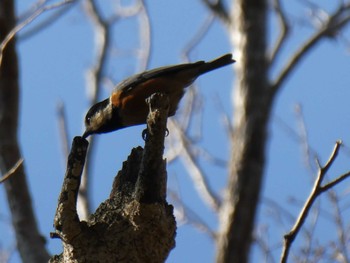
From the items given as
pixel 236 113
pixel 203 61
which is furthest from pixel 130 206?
pixel 236 113

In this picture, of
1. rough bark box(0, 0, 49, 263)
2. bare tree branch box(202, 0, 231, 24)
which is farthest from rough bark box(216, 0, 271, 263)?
rough bark box(0, 0, 49, 263)

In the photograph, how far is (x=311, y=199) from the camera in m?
2.35

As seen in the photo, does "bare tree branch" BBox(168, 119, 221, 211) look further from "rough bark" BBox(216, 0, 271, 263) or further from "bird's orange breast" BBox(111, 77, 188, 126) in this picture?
"bird's orange breast" BBox(111, 77, 188, 126)

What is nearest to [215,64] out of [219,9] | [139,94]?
[139,94]

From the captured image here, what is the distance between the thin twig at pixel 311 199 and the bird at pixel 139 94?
1669mm

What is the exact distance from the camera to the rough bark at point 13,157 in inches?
152

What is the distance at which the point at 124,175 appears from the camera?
9.14ft

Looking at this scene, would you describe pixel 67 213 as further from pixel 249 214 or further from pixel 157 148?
pixel 249 214

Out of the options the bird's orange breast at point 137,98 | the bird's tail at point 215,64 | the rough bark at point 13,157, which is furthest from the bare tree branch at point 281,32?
the rough bark at point 13,157

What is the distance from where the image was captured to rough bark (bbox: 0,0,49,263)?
387cm

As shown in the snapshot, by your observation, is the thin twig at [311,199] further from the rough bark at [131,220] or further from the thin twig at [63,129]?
the thin twig at [63,129]

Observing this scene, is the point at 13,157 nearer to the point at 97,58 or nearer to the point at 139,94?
the point at 139,94

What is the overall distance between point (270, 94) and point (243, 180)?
3.30ft

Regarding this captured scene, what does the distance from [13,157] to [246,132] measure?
10.6 feet
